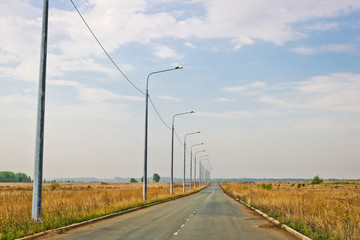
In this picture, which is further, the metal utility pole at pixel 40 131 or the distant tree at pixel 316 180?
the distant tree at pixel 316 180

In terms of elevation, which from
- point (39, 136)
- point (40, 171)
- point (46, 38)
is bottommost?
point (40, 171)

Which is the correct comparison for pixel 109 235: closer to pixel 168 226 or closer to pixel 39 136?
pixel 168 226

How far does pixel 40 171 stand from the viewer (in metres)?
14.0

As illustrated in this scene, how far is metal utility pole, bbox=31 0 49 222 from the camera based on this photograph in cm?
1384

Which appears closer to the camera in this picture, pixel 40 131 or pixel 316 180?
pixel 40 131

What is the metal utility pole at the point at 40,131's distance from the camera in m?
13.8

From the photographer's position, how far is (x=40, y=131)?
1435 centimetres

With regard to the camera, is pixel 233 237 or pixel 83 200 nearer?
pixel 233 237

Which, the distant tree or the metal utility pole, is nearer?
the metal utility pole

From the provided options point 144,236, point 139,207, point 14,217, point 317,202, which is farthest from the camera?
point 139,207

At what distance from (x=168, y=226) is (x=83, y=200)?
877cm

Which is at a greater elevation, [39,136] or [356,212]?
[39,136]

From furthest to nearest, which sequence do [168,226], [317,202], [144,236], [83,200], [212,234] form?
1. [83,200]
2. [317,202]
3. [168,226]
4. [212,234]
5. [144,236]

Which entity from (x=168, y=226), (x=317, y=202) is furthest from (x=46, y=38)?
(x=317, y=202)
